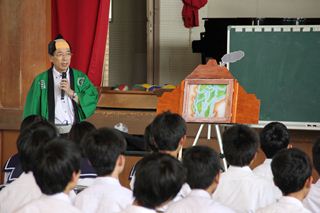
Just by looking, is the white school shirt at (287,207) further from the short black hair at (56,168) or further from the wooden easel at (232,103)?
the wooden easel at (232,103)

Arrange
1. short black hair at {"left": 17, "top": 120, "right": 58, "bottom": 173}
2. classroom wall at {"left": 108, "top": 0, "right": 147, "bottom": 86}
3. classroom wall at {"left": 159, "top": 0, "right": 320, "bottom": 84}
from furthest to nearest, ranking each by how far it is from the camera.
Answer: classroom wall at {"left": 108, "top": 0, "right": 147, "bottom": 86} → classroom wall at {"left": 159, "top": 0, "right": 320, "bottom": 84} → short black hair at {"left": 17, "top": 120, "right": 58, "bottom": 173}

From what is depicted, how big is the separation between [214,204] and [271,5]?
7.00 metres

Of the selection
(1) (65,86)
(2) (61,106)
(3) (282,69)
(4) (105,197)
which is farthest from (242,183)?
(3) (282,69)

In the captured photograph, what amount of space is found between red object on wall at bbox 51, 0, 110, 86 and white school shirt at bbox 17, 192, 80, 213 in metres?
3.93

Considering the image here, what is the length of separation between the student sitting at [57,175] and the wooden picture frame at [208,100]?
2413 mm

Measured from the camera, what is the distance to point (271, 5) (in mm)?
9156

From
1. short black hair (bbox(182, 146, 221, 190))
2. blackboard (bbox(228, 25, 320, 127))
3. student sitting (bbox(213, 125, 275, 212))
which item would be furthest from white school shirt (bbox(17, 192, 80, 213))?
blackboard (bbox(228, 25, 320, 127))

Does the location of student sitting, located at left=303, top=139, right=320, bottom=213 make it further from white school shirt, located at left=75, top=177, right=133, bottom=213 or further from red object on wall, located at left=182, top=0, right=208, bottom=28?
red object on wall, located at left=182, top=0, right=208, bottom=28

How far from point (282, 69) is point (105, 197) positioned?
351cm

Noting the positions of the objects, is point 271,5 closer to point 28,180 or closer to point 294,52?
point 294,52

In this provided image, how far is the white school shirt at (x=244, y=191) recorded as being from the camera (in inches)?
123

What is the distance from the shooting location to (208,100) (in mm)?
4805

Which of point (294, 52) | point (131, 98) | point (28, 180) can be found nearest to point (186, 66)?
point (131, 98)

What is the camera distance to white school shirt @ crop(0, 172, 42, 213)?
2920 mm
